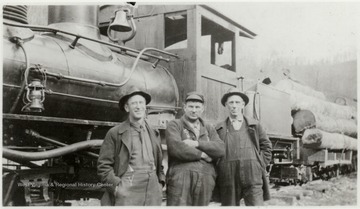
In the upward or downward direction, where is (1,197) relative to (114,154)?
downward

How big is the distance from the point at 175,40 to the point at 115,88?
2163mm

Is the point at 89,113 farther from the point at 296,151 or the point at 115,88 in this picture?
the point at 296,151

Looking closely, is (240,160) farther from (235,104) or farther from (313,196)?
(313,196)

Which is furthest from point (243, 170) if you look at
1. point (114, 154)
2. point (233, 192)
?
point (114, 154)

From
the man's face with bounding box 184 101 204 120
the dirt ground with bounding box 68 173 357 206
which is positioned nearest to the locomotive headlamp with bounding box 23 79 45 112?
the man's face with bounding box 184 101 204 120

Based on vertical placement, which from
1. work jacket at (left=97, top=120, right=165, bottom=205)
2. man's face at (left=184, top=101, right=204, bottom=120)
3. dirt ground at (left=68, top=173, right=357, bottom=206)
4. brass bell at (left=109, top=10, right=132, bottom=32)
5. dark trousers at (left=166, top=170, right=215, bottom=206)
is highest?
brass bell at (left=109, top=10, right=132, bottom=32)

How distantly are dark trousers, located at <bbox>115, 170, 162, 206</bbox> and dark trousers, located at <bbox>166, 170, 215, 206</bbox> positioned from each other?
0.70ft

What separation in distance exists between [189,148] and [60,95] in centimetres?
133

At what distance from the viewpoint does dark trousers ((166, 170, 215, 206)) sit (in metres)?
3.17

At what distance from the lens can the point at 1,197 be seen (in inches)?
130

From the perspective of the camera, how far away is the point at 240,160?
11.6 feet

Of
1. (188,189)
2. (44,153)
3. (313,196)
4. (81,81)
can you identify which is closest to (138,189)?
(188,189)

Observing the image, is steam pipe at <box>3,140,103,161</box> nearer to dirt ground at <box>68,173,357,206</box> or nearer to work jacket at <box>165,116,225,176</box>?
work jacket at <box>165,116,225,176</box>

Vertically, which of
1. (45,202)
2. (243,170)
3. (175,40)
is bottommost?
(45,202)
